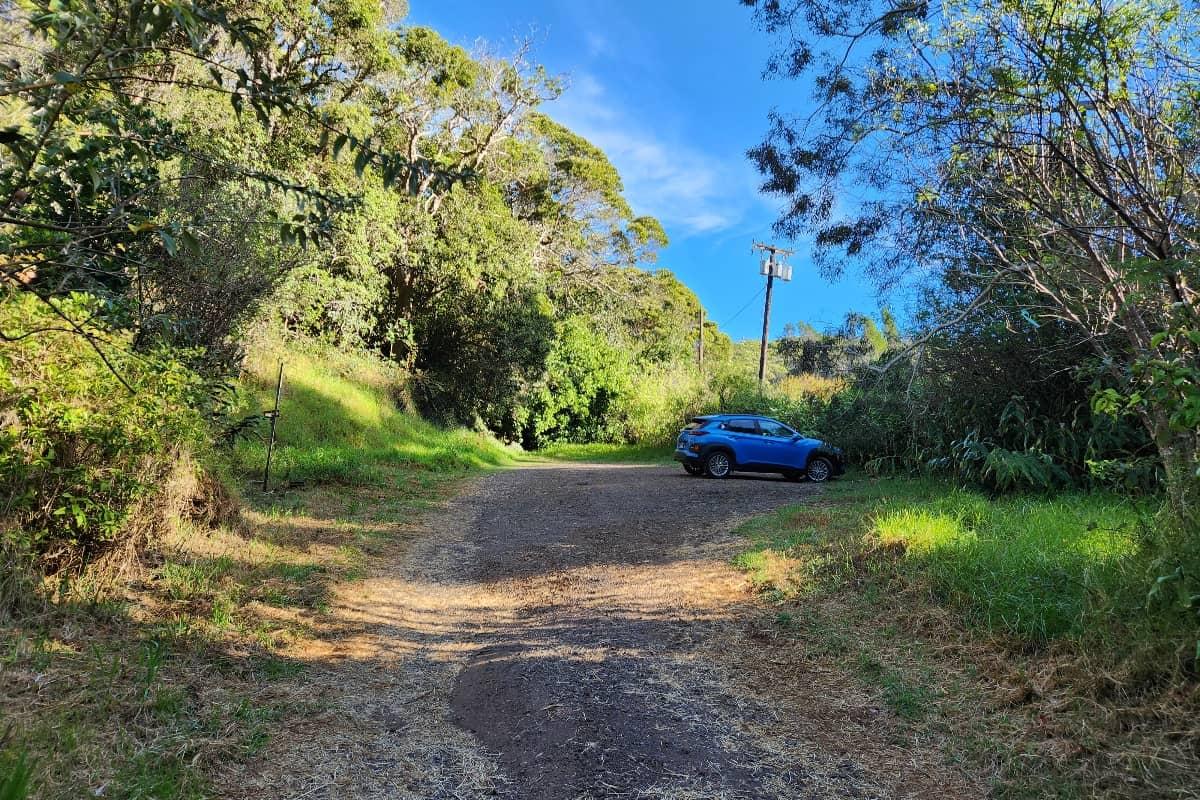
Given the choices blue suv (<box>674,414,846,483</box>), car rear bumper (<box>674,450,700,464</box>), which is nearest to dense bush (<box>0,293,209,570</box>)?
car rear bumper (<box>674,450,700,464</box>)

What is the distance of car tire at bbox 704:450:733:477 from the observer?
16766 mm

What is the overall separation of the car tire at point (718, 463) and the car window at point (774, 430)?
112 cm

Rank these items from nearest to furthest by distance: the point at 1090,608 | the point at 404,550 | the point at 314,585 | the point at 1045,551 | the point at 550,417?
1. the point at 1090,608
2. the point at 1045,551
3. the point at 314,585
4. the point at 404,550
5. the point at 550,417

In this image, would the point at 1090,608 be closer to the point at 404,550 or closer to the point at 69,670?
the point at 69,670

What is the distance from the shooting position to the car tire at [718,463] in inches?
660

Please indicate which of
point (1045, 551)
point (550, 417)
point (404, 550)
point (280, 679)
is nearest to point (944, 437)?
point (1045, 551)

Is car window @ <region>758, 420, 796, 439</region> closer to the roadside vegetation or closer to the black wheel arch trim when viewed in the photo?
the black wheel arch trim

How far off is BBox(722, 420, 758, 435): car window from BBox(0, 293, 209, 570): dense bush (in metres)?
13.3

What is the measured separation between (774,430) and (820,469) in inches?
56.2

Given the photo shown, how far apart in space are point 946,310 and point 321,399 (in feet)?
43.2

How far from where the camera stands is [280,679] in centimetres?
452

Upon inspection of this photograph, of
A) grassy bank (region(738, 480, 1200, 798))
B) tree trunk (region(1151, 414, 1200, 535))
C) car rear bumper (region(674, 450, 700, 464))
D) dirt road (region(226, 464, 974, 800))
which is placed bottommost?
dirt road (region(226, 464, 974, 800))

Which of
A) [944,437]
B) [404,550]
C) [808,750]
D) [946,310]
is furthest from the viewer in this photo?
[944,437]

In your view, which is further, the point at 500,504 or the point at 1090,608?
the point at 500,504
